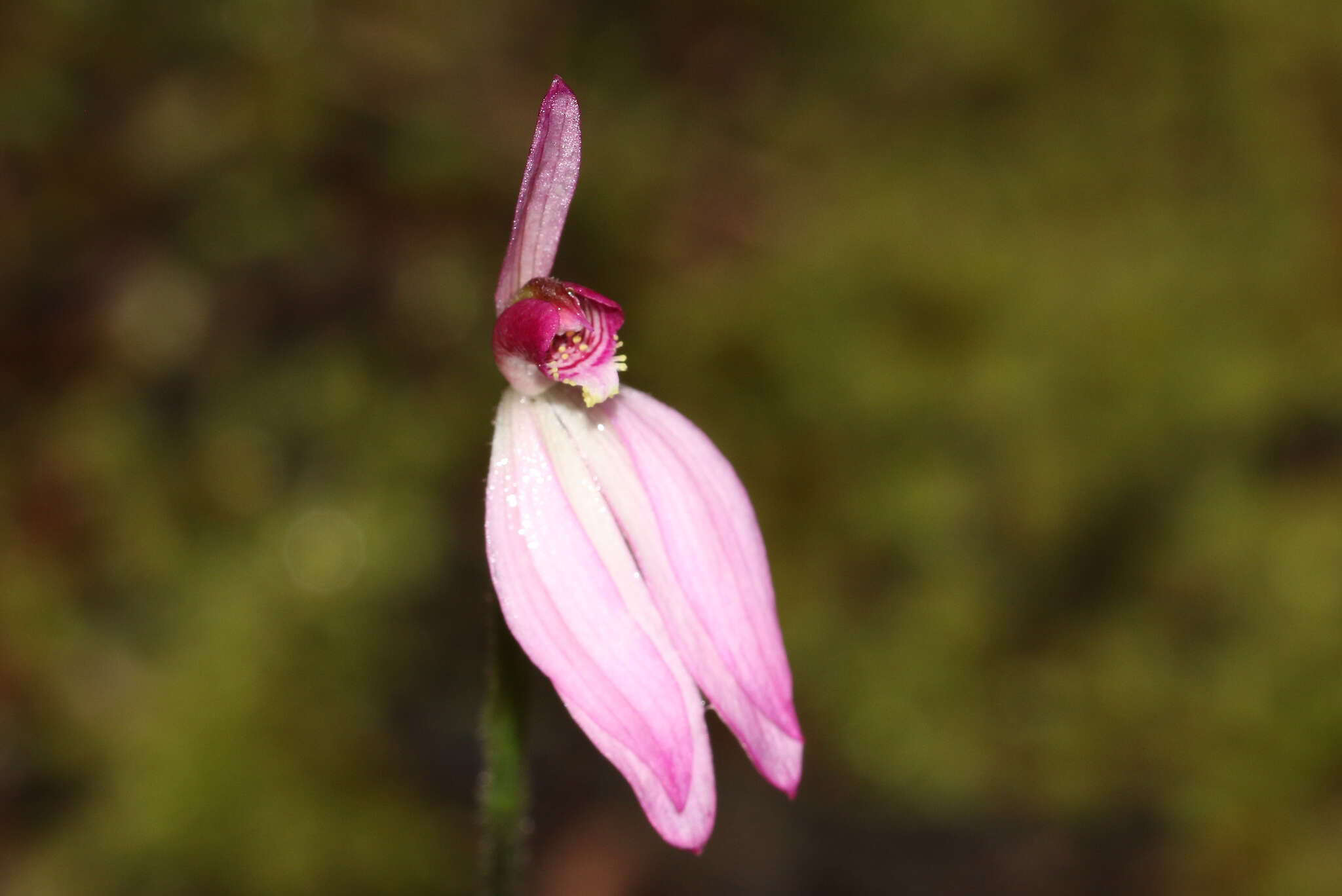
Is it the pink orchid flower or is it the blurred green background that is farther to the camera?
the blurred green background

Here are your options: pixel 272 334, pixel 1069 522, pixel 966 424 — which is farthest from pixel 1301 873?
pixel 272 334

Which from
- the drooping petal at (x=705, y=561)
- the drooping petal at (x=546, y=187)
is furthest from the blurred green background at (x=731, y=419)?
the drooping petal at (x=546, y=187)

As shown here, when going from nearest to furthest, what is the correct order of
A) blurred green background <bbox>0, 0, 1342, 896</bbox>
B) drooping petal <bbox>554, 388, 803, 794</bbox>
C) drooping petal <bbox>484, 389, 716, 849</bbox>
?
drooping petal <bbox>484, 389, 716, 849</bbox> → drooping petal <bbox>554, 388, 803, 794</bbox> → blurred green background <bbox>0, 0, 1342, 896</bbox>

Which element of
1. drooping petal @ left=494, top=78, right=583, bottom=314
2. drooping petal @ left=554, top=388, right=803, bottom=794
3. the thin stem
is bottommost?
the thin stem

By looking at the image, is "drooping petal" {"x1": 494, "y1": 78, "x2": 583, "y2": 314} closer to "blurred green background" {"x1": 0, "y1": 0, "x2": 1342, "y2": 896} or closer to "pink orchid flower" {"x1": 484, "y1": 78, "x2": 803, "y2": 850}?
"pink orchid flower" {"x1": 484, "y1": 78, "x2": 803, "y2": 850}

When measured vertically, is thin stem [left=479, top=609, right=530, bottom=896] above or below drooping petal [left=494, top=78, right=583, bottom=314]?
Result: below

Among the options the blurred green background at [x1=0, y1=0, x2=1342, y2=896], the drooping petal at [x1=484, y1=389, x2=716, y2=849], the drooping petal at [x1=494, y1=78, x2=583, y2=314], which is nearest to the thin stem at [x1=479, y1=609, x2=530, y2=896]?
the drooping petal at [x1=484, y1=389, x2=716, y2=849]

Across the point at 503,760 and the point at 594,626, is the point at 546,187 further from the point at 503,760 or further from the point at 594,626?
the point at 503,760
